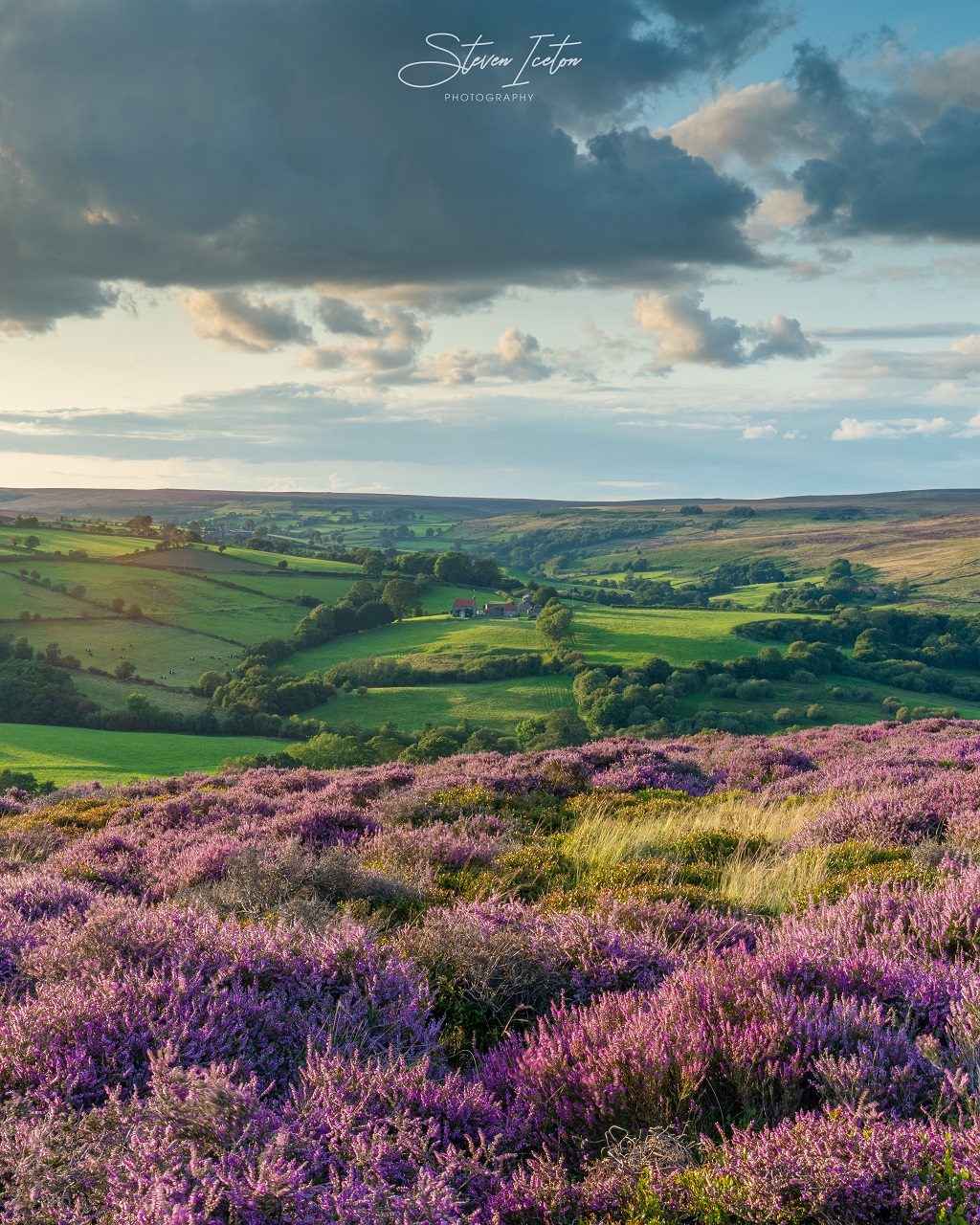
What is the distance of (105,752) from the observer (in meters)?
52.5

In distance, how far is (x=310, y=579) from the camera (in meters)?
138

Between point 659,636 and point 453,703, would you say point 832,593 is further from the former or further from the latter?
point 453,703

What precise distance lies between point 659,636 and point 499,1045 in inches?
4216

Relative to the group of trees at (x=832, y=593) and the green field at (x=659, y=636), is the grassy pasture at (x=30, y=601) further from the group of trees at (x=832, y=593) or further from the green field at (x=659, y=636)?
the group of trees at (x=832, y=593)

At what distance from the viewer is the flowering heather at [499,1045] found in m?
2.95

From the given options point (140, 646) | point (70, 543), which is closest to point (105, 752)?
point (140, 646)

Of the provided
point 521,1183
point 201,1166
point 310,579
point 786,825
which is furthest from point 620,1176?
point 310,579

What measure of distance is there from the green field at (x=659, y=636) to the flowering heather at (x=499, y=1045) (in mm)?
90068

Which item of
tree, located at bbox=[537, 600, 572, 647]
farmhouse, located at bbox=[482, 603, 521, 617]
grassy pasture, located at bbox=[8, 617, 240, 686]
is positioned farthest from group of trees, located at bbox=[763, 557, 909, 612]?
grassy pasture, located at bbox=[8, 617, 240, 686]

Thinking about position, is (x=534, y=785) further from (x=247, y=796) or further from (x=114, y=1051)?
(x=114, y=1051)

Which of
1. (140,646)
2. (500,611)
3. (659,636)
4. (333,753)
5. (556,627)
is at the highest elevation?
(556,627)

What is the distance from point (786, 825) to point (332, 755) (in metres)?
46.0

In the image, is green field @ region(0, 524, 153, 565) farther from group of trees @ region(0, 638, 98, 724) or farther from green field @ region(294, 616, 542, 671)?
green field @ region(294, 616, 542, 671)

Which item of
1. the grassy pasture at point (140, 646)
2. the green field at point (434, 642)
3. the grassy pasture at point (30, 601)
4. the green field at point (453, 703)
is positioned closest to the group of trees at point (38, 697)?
the grassy pasture at point (140, 646)
